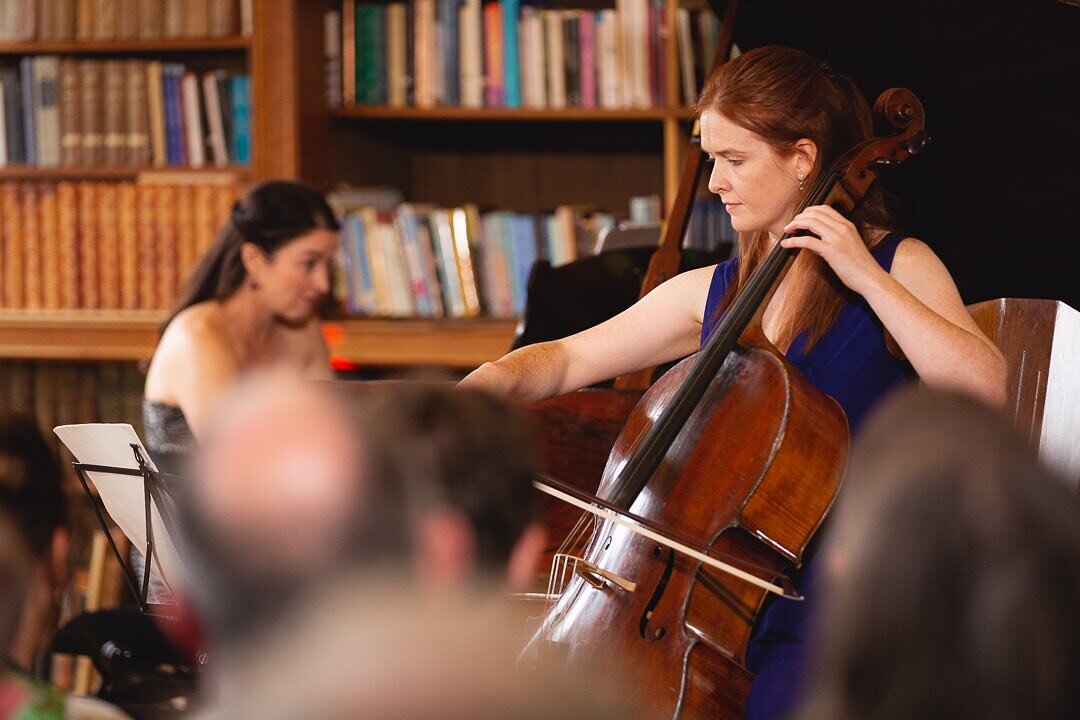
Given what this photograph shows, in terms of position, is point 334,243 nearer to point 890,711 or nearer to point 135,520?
point 135,520

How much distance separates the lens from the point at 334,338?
309cm

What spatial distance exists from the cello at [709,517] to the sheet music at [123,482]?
475 mm

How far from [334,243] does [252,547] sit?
2059 mm

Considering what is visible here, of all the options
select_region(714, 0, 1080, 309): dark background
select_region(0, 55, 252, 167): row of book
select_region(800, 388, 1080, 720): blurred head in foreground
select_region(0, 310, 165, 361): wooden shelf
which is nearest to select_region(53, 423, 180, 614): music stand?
select_region(800, 388, 1080, 720): blurred head in foreground

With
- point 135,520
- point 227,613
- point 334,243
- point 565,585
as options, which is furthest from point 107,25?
point 227,613

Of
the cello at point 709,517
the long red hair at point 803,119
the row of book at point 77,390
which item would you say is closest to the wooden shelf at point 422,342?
the row of book at point 77,390

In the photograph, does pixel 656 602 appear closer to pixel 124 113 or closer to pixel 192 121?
pixel 192 121

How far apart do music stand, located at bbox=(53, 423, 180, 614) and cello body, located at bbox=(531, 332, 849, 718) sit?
0.45 m

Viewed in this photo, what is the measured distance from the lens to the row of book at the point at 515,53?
3.06m

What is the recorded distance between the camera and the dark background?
6.47 ft

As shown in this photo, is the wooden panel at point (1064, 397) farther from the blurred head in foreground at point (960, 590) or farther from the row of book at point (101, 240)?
the row of book at point (101, 240)

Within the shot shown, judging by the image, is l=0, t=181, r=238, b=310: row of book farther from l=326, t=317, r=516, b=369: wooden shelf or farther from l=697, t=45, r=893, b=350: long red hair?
l=697, t=45, r=893, b=350: long red hair

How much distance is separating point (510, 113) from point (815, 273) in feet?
5.21

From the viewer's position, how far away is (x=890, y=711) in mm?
631
